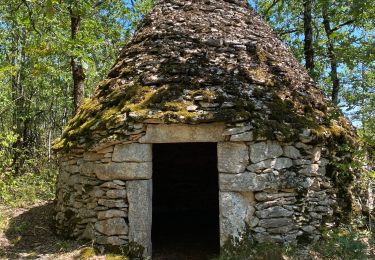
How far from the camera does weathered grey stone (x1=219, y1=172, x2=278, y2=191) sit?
4.33 meters

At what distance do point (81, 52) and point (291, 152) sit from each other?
4.15 m

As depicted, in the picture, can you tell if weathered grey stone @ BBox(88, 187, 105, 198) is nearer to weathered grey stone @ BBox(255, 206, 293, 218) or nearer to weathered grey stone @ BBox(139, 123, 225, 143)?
weathered grey stone @ BBox(139, 123, 225, 143)

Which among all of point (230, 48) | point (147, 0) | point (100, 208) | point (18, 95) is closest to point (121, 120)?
point (100, 208)

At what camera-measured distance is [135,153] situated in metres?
4.46

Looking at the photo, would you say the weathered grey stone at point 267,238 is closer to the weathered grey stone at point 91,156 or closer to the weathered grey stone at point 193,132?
the weathered grey stone at point 193,132

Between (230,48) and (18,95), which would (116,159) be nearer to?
(230,48)

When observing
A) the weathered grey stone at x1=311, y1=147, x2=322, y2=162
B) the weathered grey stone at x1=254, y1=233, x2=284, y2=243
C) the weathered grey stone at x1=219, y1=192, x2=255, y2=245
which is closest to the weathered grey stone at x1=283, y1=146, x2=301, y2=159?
the weathered grey stone at x1=311, y1=147, x2=322, y2=162

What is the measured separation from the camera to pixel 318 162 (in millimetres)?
4766

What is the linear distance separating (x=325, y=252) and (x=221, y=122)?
195cm

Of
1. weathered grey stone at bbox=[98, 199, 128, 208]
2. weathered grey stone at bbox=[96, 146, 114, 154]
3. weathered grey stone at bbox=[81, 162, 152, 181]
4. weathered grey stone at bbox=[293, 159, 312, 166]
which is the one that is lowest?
weathered grey stone at bbox=[98, 199, 128, 208]

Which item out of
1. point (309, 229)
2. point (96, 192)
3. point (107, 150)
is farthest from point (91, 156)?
point (309, 229)

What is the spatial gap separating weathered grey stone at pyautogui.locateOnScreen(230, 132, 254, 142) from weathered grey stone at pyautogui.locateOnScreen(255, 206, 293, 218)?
0.88 metres

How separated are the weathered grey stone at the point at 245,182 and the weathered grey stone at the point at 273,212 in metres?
0.27

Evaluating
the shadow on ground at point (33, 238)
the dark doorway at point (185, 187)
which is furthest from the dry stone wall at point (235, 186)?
the dark doorway at point (185, 187)
